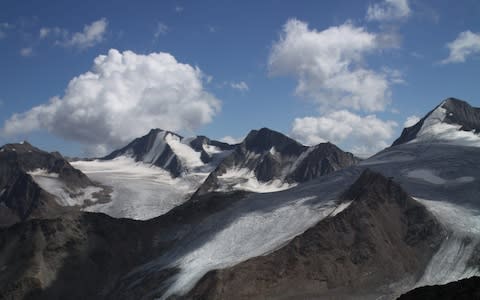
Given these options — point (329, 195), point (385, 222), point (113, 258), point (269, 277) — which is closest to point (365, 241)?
point (385, 222)

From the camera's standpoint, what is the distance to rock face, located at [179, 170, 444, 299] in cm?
8494

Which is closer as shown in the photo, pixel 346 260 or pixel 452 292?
pixel 452 292

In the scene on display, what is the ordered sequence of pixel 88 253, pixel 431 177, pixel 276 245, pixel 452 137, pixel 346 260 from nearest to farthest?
pixel 346 260
pixel 276 245
pixel 88 253
pixel 431 177
pixel 452 137

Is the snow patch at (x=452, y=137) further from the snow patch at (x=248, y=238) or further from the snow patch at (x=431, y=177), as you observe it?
the snow patch at (x=248, y=238)

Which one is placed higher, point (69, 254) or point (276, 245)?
point (69, 254)

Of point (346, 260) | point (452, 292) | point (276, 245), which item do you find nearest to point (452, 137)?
point (276, 245)

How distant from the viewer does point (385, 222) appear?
3984 inches

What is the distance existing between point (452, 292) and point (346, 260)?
52445mm

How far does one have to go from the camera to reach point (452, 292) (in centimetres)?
3894

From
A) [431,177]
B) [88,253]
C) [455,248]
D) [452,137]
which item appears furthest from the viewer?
[452,137]

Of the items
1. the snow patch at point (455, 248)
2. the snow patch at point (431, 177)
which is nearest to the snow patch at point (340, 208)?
the snow patch at point (455, 248)

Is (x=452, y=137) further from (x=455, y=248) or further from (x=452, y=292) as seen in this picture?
(x=452, y=292)

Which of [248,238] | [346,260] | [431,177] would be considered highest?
[431,177]

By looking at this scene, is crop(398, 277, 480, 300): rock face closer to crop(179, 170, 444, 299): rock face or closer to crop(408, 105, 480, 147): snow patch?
crop(179, 170, 444, 299): rock face
